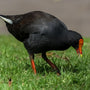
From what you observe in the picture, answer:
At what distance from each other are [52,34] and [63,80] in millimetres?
932

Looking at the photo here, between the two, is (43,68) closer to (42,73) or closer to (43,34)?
(42,73)

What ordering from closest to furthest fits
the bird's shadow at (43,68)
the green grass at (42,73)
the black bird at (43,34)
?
the green grass at (42,73)
the black bird at (43,34)
the bird's shadow at (43,68)

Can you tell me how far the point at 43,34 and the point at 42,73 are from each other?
80 centimetres

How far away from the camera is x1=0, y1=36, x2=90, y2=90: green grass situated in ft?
16.4

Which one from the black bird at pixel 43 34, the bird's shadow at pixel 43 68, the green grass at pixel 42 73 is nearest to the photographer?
the green grass at pixel 42 73

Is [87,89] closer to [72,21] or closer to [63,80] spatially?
[63,80]

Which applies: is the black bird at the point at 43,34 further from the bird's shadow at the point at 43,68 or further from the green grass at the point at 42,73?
the green grass at the point at 42,73

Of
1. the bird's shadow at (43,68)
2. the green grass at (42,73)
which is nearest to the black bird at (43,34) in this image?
the bird's shadow at (43,68)

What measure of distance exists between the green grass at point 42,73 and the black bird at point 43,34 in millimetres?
325

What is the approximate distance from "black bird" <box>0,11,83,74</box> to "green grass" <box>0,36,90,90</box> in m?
0.33

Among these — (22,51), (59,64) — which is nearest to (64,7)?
(22,51)

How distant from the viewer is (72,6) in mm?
12828

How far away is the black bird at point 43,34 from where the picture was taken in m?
5.57

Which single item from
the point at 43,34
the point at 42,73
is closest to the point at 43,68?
the point at 42,73
